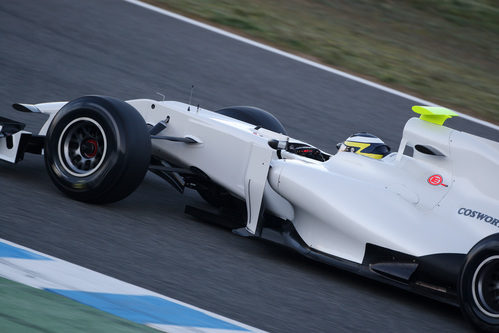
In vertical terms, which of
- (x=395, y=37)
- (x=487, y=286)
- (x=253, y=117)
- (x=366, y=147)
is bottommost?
(x=487, y=286)

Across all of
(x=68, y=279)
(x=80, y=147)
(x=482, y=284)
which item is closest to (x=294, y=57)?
(x=80, y=147)

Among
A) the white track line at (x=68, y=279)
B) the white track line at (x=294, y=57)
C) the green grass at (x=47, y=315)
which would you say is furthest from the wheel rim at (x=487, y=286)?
the white track line at (x=294, y=57)

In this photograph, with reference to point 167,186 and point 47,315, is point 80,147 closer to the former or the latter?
point 167,186

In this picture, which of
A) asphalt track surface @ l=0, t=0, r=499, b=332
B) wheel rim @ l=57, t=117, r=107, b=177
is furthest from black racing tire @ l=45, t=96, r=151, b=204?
asphalt track surface @ l=0, t=0, r=499, b=332

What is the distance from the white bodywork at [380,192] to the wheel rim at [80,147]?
0.88 metres

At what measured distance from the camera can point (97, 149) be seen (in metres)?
5.46

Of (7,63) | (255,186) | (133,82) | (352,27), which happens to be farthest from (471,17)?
(255,186)

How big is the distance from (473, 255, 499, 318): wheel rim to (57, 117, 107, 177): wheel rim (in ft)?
8.60

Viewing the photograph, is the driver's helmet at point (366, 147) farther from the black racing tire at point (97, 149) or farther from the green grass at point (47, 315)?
the green grass at point (47, 315)

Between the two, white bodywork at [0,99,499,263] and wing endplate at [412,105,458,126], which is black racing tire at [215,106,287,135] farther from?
wing endplate at [412,105,458,126]

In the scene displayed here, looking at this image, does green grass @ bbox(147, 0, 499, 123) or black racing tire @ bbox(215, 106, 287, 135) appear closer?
black racing tire @ bbox(215, 106, 287, 135)

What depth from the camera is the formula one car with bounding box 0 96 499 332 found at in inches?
187

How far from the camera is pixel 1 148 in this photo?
5766 millimetres

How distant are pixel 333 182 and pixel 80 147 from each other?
1.80 metres
